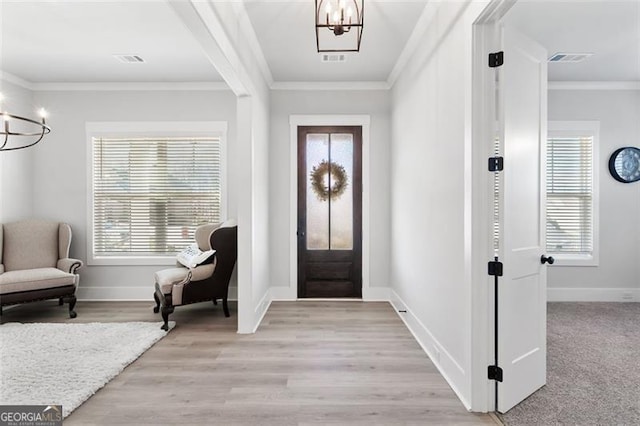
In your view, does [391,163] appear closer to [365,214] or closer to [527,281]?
[365,214]

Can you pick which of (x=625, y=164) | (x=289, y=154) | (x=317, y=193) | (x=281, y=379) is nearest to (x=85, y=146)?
(x=289, y=154)

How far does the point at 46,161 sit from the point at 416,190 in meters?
4.78

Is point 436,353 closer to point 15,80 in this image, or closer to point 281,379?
point 281,379

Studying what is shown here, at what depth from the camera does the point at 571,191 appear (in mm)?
4691

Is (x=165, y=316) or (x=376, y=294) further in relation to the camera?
(x=376, y=294)

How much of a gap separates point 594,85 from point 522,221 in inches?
147

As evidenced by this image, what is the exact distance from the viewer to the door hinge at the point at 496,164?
6.82 feet

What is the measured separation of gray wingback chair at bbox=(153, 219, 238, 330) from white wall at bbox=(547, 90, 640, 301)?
415 cm

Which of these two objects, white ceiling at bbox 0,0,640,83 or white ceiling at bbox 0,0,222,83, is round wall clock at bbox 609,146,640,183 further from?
white ceiling at bbox 0,0,222,83

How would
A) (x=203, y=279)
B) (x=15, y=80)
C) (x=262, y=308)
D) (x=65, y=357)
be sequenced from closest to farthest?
(x=65, y=357), (x=203, y=279), (x=262, y=308), (x=15, y=80)

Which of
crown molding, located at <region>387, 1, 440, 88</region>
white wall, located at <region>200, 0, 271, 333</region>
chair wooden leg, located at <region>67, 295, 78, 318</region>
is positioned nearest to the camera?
white wall, located at <region>200, 0, 271, 333</region>

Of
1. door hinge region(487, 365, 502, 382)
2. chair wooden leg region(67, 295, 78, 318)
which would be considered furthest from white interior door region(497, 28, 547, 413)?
chair wooden leg region(67, 295, 78, 318)

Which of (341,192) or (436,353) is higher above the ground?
(341,192)

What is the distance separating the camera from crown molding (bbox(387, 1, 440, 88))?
2.88 m
